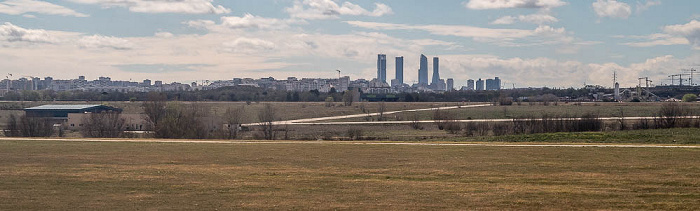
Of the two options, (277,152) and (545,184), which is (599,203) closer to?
(545,184)

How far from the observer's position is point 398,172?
24.1 meters

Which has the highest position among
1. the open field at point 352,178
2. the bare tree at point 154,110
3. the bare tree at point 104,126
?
the bare tree at point 154,110

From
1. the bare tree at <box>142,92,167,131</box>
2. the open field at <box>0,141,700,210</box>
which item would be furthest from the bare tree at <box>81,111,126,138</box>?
the open field at <box>0,141,700,210</box>

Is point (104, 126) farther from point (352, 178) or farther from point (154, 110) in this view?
point (352, 178)

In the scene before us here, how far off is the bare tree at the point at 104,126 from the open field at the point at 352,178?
28.8 m

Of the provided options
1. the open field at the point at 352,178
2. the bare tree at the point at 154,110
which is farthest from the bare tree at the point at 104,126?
the open field at the point at 352,178

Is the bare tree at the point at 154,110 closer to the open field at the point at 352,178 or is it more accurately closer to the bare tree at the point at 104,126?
the bare tree at the point at 104,126

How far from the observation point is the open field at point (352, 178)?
1812cm

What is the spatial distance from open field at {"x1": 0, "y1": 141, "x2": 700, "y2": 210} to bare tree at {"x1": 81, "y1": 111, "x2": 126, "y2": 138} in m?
28.8

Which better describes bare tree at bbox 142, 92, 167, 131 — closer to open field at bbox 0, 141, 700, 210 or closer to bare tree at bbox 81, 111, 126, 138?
bare tree at bbox 81, 111, 126, 138

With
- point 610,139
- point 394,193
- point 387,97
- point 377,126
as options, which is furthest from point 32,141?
point 387,97

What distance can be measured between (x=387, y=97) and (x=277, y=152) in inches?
5993

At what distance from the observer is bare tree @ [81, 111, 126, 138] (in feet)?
202

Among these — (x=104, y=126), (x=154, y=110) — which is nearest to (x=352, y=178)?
(x=104, y=126)
